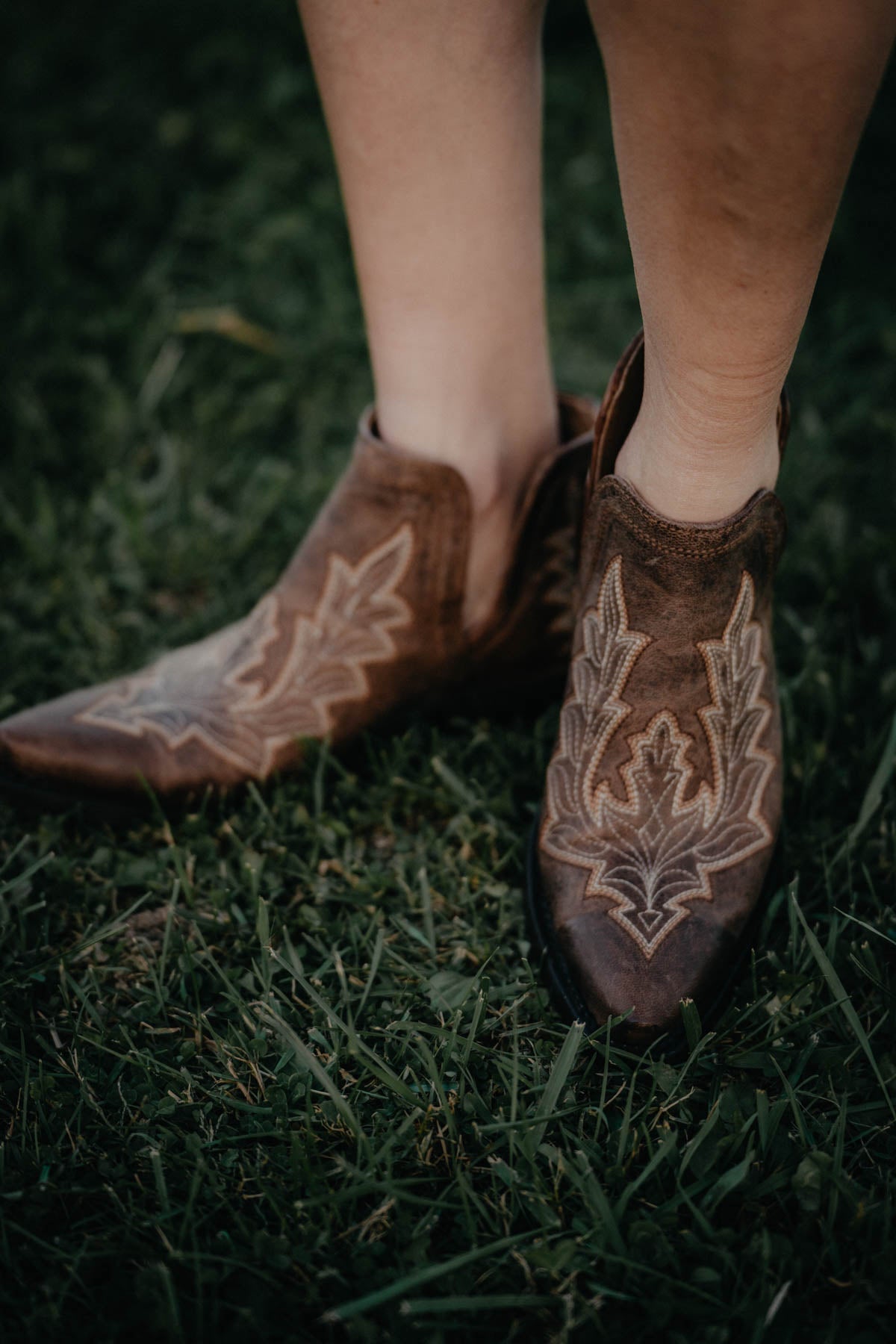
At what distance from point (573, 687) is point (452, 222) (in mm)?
537

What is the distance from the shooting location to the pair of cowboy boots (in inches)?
39.6

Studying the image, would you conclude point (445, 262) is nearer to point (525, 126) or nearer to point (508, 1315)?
point (525, 126)

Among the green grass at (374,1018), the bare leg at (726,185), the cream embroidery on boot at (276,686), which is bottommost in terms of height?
the green grass at (374,1018)

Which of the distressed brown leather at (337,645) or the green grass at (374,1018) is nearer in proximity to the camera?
the green grass at (374,1018)

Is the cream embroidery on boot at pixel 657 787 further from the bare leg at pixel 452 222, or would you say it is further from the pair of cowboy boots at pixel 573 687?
the bare leg at pixel 452 222

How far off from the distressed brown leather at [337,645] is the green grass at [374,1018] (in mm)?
72

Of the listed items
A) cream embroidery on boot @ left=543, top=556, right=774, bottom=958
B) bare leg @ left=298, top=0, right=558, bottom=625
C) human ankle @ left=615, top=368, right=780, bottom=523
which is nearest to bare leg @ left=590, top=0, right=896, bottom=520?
human ankle @ left=615, top=368, right=780, bottom=523

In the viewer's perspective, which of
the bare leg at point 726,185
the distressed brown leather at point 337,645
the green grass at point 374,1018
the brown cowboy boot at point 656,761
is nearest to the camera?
the bare leg at point 726,185

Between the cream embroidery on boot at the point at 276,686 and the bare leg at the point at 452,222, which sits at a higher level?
the bare leg at the point at 452,222

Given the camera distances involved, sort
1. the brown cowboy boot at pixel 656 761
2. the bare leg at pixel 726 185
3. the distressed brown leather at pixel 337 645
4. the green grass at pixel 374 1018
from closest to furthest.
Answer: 1. the bare leg at pixel 726 185
2. the green grass at pixel 374 1018
3. the brown cowboy boot at pixel 656 761
4. the distressed brown leather at pixel 337 645

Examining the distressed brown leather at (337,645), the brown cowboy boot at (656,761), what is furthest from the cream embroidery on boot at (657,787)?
the distressed brown leather at (337,645)

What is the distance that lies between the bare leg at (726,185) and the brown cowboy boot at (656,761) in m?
0.07

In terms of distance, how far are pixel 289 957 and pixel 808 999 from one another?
0.53 metres

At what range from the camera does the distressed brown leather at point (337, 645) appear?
4.01ft
